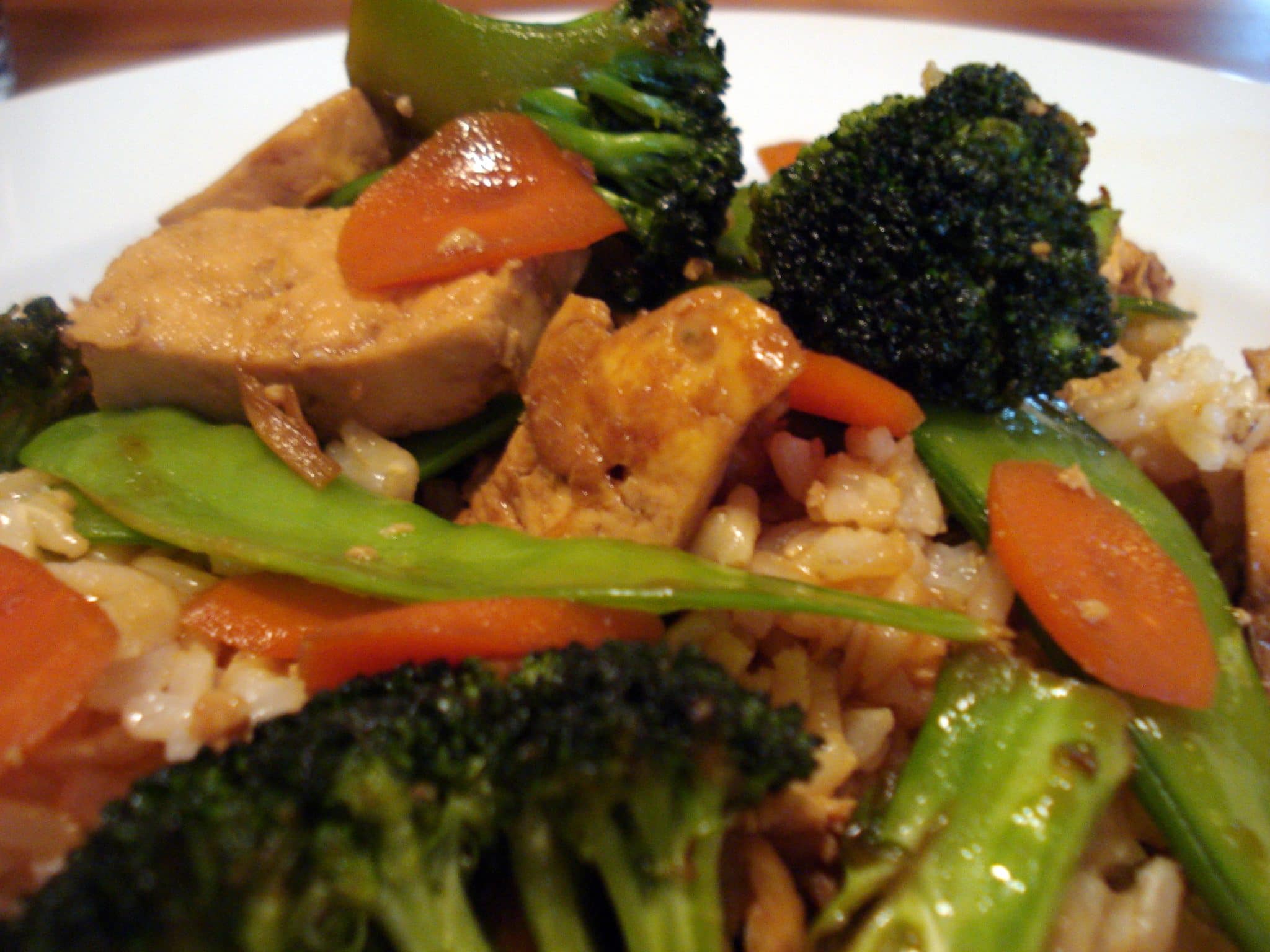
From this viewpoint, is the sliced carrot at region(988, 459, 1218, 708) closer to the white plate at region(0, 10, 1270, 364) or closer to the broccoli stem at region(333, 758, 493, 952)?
the broccoli stem at region(333, 758, 493, 952)

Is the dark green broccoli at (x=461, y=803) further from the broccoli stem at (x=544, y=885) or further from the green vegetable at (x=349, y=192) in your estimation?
the green vegetable at (x=349, y=192)

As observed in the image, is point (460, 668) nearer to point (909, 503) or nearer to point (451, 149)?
point (909, 503)

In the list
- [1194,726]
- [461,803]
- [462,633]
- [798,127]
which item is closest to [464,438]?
[462,633]

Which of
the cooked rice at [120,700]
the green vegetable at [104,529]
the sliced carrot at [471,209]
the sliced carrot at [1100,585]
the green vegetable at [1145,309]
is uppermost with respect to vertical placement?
the sliced carrot at [471,209]

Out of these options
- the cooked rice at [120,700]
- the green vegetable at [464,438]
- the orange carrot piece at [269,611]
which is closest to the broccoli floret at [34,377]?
the cooked rice at [120,700]

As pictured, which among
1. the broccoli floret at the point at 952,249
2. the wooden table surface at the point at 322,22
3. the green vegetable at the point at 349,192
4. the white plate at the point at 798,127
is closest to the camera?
the broccoli floret at the point at 952,249

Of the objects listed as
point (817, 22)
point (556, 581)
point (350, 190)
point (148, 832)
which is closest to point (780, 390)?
point (556, 581)

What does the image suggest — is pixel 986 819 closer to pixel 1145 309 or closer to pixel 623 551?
pixel 623 551
